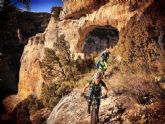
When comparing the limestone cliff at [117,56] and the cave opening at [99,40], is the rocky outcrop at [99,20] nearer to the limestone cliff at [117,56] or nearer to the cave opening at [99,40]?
the limestone cliff at [117,56]

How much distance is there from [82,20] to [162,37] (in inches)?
252

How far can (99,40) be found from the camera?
2334cm

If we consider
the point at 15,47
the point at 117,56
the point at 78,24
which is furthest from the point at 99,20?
the point at 15,47

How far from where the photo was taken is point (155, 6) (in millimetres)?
16734

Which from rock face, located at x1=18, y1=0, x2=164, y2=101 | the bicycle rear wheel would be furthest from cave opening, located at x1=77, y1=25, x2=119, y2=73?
the bicycle rear wheel

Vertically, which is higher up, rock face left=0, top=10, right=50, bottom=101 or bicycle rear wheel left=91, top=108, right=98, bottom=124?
rock face left=0, top=10, right=50, bottom=101

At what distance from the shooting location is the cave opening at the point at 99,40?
Result: 2284 centimetres

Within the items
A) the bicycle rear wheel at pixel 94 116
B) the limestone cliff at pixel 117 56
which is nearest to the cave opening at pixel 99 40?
the limestone cliff at pixel 117 56

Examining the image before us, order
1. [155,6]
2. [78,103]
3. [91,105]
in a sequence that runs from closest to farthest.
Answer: [91,105], [78,103], [155,6]

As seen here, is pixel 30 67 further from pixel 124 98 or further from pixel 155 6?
pixel 124 98

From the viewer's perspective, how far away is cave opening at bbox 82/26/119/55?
22844mm

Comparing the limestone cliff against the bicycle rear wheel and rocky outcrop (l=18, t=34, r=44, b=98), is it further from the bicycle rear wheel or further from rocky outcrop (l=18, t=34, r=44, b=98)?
rocky outcrop (l=18, t=34, r=44, b=98)

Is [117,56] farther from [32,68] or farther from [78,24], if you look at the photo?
[32,68]

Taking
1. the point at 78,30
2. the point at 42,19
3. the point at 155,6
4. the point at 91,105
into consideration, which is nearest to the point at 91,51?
the point at 78,30
